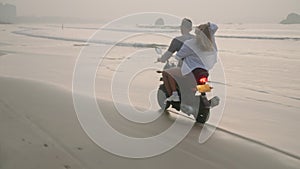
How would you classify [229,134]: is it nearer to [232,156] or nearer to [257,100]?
[232,156]

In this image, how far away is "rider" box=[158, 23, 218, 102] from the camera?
5180mm

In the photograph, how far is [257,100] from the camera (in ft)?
24.1

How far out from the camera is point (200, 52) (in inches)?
207

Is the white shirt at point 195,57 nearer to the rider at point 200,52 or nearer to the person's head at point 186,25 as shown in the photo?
the rider at point 200,52

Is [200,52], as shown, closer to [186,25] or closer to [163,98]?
[186,25]

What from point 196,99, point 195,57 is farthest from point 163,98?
point 195,57

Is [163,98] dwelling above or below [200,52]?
below

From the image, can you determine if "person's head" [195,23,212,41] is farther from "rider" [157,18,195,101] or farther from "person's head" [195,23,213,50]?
"rider" [157,18,195,101]

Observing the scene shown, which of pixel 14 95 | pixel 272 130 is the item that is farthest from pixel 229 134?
pixel 14 95

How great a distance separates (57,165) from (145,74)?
7.28 m

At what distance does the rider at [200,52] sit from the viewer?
204 inches

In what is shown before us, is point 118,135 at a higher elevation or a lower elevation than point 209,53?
lower

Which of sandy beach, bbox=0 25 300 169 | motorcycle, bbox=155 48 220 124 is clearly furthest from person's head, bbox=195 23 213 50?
sandy beach, bbox=0 25 300 169

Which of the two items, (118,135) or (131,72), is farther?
(131,72)
